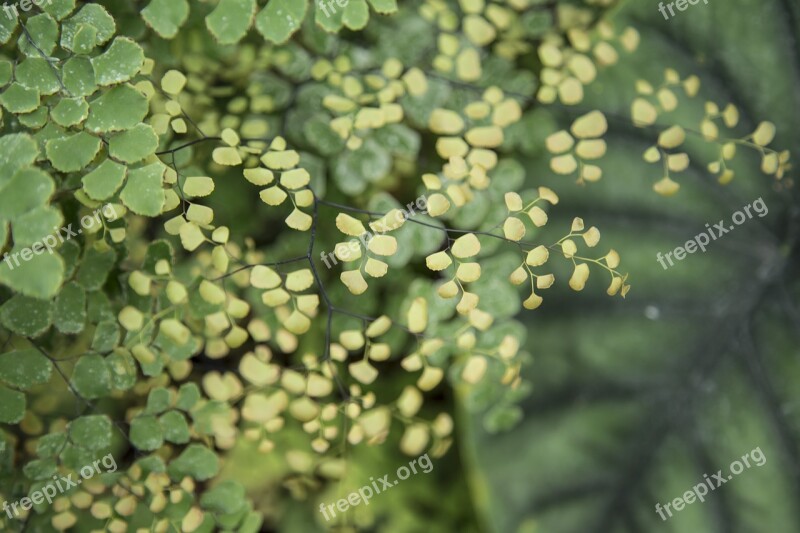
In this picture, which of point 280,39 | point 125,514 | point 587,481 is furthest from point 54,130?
point 587,481

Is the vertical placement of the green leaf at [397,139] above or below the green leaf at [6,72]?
below

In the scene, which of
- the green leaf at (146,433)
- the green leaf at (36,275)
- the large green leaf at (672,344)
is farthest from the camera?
the large green leaf at (672,344)

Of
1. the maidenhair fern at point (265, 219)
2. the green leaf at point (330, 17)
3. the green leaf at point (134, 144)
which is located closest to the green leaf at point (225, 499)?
the maidenhair fern at point (265, 219)

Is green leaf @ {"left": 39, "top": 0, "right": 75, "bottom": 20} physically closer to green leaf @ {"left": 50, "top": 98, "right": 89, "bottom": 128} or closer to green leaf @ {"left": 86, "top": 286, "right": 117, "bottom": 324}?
green leaf @ {"left": 50, "top": 98, "right": 89, "bottom": 128}

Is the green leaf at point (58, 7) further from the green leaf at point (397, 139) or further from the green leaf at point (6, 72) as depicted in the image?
the green leaf at point (397, 139)

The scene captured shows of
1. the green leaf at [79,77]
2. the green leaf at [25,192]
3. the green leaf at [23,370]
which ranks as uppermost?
the green leaf at [79,77]

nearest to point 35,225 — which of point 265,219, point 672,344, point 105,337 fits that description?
point 105,337

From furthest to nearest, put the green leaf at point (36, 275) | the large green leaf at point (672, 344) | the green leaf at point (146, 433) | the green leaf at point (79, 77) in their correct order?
the large green leaf at point (672, 344), the green leaf at point (146, 433), the green leaf at point (79, 77), the green leaf at point (36, 275)
